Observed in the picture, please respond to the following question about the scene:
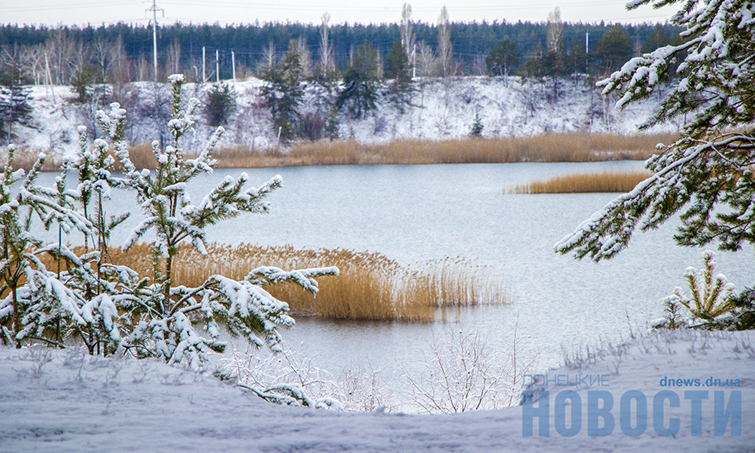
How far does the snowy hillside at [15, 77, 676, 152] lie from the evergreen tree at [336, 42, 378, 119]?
2.90 feet

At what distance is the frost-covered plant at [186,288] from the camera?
416 centimetres

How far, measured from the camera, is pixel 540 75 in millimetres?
53094

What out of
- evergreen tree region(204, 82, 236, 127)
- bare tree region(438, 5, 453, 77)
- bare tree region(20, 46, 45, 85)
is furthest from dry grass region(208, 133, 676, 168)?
bare tree region(20, 46, 45, 85)

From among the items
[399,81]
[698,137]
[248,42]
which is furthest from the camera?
[248,42]

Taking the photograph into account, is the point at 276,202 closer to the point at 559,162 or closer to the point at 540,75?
the point at 559,162

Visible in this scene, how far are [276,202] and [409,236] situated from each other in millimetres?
8636

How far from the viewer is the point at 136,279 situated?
4.91 meters

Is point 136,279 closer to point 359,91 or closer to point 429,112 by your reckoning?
point 359,91

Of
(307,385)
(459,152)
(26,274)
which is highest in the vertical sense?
(459,152)

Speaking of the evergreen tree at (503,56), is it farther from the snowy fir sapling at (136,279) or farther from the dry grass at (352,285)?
the snowy fir sapling at (136,279)

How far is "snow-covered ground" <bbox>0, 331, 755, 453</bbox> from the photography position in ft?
7.63

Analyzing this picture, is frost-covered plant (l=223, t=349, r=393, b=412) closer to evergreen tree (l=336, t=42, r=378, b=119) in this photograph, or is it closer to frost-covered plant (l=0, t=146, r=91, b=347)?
frost-covered plant (l=0, t=146, r=91, b=347)

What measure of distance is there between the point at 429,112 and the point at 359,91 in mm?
6173

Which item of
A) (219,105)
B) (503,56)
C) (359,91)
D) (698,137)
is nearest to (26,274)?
(698,137)
